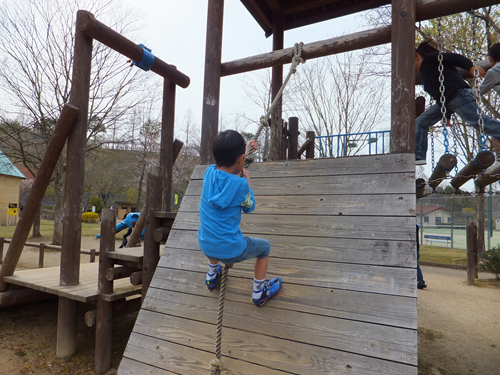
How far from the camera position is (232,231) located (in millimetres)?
2010

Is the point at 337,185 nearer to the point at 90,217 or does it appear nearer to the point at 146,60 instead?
the point at 146,60

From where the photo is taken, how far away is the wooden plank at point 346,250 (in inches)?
84.6

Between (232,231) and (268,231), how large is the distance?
815mm

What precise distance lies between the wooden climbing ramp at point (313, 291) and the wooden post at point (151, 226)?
60cm

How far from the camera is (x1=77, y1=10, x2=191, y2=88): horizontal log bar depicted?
3854mm

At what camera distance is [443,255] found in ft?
38.8

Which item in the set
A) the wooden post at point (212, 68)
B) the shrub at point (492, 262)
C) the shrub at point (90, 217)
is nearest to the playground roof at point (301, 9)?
the wooden post at point (212, 68)

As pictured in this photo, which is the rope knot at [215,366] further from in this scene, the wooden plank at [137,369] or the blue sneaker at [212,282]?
the blue sneaker at [212,282]

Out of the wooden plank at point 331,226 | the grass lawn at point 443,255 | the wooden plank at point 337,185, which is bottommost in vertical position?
the grass lawn at point 443,255

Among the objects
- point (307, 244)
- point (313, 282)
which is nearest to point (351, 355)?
point (313, 282)

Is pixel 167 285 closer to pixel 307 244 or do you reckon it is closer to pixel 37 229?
pixel 307 244

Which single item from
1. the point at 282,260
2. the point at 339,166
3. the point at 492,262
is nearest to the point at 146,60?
the point at 339,166

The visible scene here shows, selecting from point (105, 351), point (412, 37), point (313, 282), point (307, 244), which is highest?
point (412, 37)

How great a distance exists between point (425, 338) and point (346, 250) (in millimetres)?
3303
